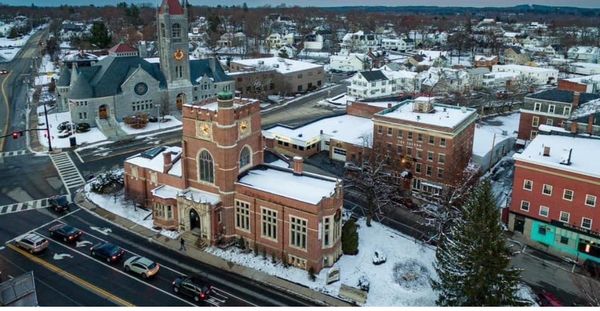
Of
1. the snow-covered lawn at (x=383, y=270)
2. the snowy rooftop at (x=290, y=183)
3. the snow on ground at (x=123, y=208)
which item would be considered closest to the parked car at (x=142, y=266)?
the snow-covered lawn at (x=383, y=270)

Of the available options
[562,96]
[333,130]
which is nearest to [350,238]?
[333,130]

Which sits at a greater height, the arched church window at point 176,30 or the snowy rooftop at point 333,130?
the arched church window at point 176,30

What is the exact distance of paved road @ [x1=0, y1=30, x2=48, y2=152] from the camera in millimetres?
77706

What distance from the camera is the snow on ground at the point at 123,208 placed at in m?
49.6

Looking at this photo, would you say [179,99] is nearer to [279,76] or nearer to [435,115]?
[279,76]

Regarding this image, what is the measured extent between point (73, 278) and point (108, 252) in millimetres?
3592

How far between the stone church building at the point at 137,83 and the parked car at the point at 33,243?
38613mm

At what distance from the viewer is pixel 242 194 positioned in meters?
44.9

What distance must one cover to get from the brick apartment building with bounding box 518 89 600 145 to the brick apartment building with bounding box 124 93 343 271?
46333mm

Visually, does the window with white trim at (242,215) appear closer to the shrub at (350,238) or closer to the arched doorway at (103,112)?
the shrub at (350,238)

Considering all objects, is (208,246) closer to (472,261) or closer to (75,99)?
(472,261)

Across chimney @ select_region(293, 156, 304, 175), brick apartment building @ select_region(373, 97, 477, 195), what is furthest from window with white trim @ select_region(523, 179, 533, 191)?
chimney @ select_region(293, 156, 304, 175)

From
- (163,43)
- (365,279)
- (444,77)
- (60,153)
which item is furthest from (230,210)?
(444,77)

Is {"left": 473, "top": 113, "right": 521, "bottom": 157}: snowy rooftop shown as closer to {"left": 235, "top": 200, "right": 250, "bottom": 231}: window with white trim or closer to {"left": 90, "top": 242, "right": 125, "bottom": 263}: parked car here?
{"left": 235, "top": 200, "right": 250, "bottom": 231}: window with white trim
